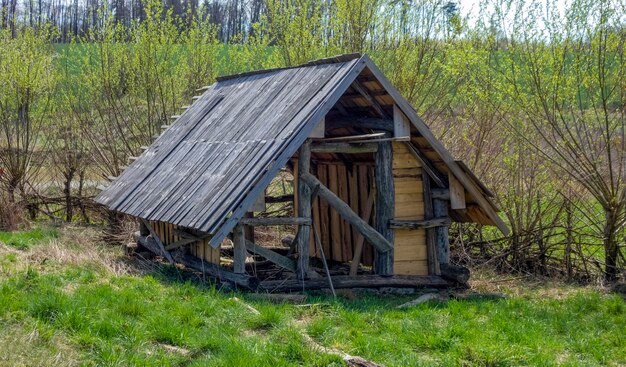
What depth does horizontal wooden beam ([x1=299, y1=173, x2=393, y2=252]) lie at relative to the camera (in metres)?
9.70

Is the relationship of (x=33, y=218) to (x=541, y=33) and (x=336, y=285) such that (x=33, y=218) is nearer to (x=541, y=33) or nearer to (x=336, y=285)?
(x=336, y=285)

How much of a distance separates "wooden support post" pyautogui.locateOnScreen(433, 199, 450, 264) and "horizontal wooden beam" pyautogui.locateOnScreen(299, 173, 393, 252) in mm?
1006

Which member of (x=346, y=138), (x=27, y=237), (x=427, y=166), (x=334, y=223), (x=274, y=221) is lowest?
(x=27, y=237)

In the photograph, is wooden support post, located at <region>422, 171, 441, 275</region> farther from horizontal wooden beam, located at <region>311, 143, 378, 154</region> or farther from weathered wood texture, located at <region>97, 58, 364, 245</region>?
weathered wood texture, located at <region>97, 58, 364, 245</region>

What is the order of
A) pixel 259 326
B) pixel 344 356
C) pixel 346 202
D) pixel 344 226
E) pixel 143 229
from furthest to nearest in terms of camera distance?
pixel 143 229
pixel 344 226
pixel 346 202
pixel 259 326
pixel 344 356

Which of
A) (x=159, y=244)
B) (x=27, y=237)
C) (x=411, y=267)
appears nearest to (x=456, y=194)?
(x=411, y=267)

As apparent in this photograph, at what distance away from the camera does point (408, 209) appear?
10.6 m

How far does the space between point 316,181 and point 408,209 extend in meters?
1.70

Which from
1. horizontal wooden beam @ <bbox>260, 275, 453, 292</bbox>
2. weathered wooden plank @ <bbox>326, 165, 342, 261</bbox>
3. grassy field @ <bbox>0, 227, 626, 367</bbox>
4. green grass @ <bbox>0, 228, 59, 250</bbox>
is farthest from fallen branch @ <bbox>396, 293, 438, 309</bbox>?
green grass @ <bbox>0, 228, 59, 250</bbox>

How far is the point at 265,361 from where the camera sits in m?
6.23

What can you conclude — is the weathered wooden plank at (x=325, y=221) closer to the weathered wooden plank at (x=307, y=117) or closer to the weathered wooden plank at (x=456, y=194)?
the weathered wooden plank at (x=456, y=194)

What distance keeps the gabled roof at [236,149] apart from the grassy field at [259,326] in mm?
1035

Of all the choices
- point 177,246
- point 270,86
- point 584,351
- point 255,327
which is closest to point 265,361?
point 255,327

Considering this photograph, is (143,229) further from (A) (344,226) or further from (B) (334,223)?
(A) (344,226)
